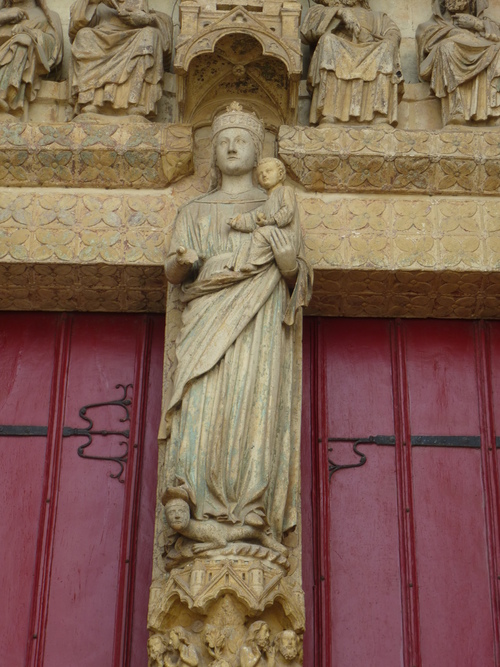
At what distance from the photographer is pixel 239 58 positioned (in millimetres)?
7707

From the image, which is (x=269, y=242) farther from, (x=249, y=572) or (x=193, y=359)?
(x=249, y=572)

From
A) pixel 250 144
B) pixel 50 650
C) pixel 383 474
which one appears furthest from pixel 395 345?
pixel 50 650

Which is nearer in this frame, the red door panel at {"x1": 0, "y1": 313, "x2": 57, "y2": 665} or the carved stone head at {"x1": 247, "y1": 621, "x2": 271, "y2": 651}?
the carved stone head at {"x1": 247, "y1": 621, "x2": 271, "y2": 651}

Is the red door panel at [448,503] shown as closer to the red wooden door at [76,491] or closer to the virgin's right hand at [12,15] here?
the red wooden door at [76,491]

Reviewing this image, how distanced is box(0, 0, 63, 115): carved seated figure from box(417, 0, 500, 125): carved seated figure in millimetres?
2179

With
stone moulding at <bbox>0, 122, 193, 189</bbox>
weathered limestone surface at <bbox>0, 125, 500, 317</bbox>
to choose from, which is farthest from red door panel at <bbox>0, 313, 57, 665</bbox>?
stone moulding at <bbox>0, 122, 193, 189</bbox>

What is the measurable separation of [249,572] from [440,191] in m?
2.63

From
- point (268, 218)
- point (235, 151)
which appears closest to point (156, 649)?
point (268, 218)

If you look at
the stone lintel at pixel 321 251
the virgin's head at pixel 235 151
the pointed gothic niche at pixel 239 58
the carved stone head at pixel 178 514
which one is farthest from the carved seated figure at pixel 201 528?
the pointed gothic niche at pixel 239 58

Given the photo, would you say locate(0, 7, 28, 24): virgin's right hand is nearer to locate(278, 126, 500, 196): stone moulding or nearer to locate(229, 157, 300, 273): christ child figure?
locate(278, 126, 500, 196): stone moulding

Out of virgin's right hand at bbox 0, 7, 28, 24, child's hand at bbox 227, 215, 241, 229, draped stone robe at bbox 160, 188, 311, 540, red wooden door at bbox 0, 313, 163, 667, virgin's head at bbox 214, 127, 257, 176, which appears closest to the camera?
draped stone robe at bbox 160, 188, 311, 540

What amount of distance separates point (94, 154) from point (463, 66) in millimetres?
2173

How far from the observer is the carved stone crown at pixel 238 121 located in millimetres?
7277

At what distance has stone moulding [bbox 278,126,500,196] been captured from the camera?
24.6 ft
